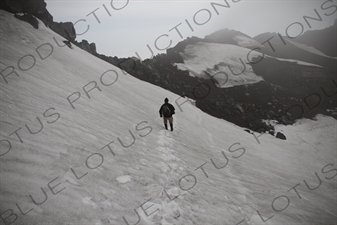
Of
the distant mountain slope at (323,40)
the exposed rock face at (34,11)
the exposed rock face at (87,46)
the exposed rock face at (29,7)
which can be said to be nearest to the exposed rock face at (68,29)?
the exposed rock face at (34,11)

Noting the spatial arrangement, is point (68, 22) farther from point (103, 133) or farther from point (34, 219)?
point (34, 219)

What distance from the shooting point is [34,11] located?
18.6 metres

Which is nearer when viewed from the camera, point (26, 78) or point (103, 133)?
point (103, 133)

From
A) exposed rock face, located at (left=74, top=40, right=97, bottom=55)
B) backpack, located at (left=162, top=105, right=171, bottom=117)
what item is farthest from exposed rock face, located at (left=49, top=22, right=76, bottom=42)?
backpack, located at (left=162, top=105, right=171, bottom=117)

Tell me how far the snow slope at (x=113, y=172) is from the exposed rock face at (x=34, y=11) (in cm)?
859

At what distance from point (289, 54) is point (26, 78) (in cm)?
7120

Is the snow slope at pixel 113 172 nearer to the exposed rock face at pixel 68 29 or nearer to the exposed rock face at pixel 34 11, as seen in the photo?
the exposed rock face at pixel 34 11

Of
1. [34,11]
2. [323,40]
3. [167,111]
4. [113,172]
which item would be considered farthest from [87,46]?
[323,40]

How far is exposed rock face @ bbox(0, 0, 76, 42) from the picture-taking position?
1478 cm

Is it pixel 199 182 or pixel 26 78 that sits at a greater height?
pixel 26 78

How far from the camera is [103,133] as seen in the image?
5871 mm

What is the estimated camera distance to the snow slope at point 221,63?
124 feet

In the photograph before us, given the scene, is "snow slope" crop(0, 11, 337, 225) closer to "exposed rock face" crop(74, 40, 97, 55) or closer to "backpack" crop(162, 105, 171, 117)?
"backpack" crop(162, 105, 171, 117)

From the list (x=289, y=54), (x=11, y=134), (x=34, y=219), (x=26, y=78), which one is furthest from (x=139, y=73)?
(x=289, y=54)
